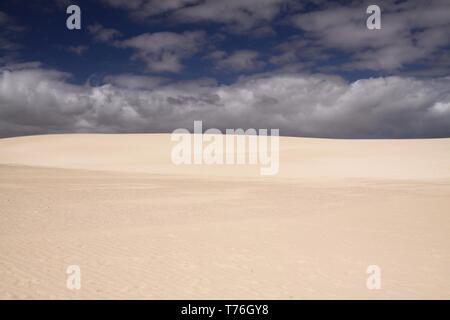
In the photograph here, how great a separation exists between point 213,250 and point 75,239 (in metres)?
3.48

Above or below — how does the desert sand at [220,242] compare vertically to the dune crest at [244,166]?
below

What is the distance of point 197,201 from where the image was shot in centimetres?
1581

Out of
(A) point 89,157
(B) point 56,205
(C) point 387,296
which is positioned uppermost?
(A) point 89,157

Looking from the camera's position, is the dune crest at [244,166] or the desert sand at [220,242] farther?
the dune crest at [244,166]

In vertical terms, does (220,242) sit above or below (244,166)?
below

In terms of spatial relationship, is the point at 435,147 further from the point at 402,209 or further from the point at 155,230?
the point at 155,230

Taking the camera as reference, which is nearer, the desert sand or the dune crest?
the desert sand

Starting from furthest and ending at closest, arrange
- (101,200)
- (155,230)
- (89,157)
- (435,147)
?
1. (89,157)
2. (435,147)
3. (101,200)
4. (155,230)

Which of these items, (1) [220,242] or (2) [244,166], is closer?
(1) [220,242]

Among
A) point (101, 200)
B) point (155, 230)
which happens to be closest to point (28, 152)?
point (101, 200)

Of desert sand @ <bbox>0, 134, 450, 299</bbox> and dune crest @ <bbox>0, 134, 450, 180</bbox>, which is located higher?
dune crest @ <bbox>0, 134, 450, 180</bbox>

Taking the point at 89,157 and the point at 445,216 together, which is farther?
the point at 89,157

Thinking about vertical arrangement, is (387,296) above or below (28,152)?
below
